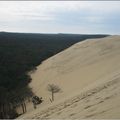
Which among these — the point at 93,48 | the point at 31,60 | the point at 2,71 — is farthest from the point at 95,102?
the point at 31,60

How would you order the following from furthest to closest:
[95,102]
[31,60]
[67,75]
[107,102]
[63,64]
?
[31,60] < [63,64] < [67,75] < [95,102] < [107,102]

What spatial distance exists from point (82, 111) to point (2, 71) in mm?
22690

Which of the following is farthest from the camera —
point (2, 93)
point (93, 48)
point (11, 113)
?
point (93, 48)

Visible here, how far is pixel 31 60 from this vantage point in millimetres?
44031

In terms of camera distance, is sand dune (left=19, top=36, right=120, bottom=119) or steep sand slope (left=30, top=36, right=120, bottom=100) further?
steep sand slope (left=30, top=36, right=120, bottom=100)

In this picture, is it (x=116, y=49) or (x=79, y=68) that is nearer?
(x=79, y=68)

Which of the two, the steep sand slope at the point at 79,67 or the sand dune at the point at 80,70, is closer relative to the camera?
the sand dune at the point at 80,70

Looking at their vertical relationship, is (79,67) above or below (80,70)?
above

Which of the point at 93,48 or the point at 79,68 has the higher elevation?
the point at 93,48

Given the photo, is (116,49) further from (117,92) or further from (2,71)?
(117,92)

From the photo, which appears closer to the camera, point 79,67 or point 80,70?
point 80,70

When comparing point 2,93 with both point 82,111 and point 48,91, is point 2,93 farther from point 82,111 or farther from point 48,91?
point 82,111

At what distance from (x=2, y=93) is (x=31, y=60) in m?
21.2

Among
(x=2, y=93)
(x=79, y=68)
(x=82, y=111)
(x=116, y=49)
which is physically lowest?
(x=82, y=111)
